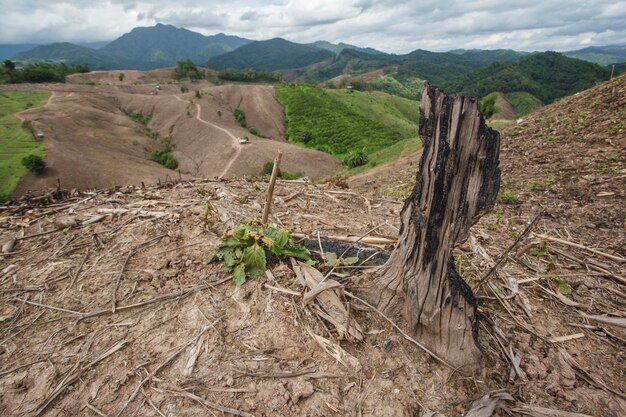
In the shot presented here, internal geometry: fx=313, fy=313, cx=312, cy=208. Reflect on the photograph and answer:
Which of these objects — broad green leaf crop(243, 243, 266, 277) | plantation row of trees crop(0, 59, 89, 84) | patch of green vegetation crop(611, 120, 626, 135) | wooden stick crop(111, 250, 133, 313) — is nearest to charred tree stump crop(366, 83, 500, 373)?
broad green leaf crop(243, 243, 266, 277)

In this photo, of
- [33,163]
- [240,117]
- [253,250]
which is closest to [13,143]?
[33,163]

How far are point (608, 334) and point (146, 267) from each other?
183 inches

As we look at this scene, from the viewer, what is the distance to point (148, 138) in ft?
172

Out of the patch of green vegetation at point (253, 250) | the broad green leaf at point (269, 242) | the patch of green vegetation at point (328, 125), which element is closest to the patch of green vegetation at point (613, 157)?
the patch of green vegetation at point (253, 250)

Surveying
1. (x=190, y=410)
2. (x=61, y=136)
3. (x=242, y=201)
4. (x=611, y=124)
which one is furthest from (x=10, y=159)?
(x=611, y=124)

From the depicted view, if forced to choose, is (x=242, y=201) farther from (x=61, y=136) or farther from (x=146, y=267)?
(x=61, y=136)

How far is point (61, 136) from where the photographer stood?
42500mm

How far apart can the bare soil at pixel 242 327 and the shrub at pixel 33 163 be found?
3959 cm

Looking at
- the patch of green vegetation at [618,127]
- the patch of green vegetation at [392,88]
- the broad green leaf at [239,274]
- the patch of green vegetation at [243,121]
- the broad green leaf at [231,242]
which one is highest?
the patch of green vegetation at [392,88]

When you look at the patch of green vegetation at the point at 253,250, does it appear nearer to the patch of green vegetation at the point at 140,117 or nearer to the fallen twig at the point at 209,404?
the fallen twig at the point at 209,404

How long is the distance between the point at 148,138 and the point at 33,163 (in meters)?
19.6

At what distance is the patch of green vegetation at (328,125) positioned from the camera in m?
52.7

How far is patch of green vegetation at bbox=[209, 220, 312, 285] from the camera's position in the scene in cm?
325

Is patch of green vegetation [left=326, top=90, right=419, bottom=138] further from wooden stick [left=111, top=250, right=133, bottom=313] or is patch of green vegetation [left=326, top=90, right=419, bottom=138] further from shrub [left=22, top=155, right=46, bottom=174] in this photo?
wooden stick [left=111, top=250, right=133, bottom=313]
